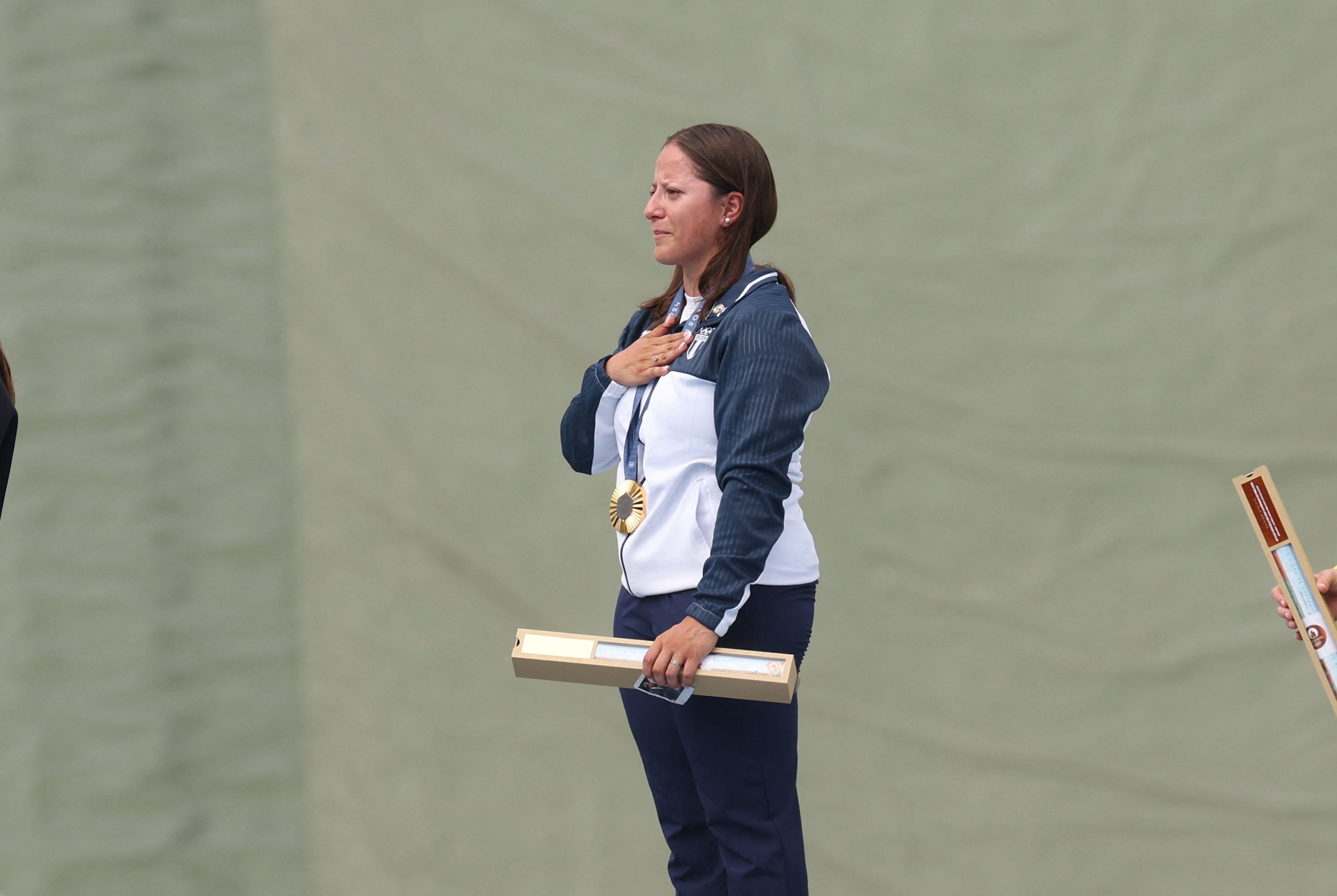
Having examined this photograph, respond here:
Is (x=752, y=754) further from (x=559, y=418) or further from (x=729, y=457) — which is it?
(x=559, y=418)

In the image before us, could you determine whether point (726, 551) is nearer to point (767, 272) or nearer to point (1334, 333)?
point (767, 272)

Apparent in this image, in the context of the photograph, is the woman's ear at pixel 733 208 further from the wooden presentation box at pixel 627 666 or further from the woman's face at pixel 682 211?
the wooden presentation box at pixel 627 666

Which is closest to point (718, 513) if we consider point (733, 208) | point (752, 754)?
point (752, 754)

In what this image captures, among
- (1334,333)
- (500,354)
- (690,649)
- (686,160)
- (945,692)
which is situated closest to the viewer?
(690,649)

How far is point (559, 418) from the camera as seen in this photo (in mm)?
2803

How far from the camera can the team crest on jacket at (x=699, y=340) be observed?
1975 millimetres

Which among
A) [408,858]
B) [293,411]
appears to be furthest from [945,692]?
[293,411]

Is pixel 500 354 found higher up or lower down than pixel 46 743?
higher up

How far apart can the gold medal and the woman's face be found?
0.33m

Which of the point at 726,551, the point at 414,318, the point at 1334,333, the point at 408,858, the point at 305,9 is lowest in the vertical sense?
the point at 408,858

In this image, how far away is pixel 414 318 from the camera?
2.84 metres

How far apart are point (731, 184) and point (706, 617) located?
0.62m

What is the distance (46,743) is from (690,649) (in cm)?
170

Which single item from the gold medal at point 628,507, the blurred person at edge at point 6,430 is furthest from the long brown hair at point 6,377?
the gold medal at point 628,507
